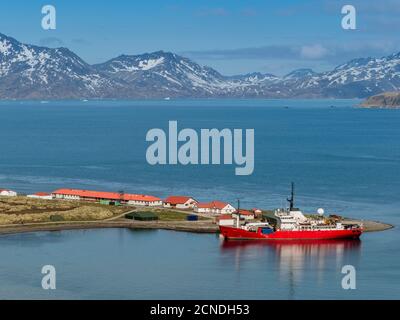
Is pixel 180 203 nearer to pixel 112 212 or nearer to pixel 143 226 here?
pixel 112 212

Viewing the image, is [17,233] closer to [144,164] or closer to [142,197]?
[142,197]

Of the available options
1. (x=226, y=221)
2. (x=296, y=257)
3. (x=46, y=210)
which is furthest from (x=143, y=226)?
(x=296, y=257)

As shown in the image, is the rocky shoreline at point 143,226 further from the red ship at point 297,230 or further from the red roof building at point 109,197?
the red roof building at point 109,197

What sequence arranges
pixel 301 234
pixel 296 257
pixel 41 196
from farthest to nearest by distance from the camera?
pixel 41 196 → pixel 301 234 → pixel 296 257

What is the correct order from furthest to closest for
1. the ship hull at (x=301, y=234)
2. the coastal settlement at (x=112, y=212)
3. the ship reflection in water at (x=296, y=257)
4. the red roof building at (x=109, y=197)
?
1. the red roof building at (x=109, y=197)
2. the coastal settlement at (x=112, y=212)
3. the ship hull at (x=301, y=234)
4. the ship reflection in water at (x=296, y=257)

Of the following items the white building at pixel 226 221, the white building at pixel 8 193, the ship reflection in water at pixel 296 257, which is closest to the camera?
the ship reflection in water at pixel 296 257

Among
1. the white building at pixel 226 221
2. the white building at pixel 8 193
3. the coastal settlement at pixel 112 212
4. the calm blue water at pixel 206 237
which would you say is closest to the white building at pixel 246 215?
the coastal settlement at pixel 112 212

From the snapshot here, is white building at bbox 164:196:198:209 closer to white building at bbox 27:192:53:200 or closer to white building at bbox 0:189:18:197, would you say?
white building at bbox 27:192:53:200
